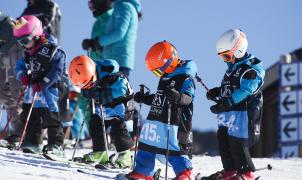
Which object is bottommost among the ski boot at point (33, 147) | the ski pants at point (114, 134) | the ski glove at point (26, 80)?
the ski boot at point (33, 147)

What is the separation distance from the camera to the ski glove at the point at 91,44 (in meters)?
10.7

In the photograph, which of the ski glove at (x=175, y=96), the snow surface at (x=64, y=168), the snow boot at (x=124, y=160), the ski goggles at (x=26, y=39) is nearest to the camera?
the snow surface at (x=64, y=168)

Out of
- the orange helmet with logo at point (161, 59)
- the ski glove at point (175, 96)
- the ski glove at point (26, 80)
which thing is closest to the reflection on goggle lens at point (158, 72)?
the orange helmet with logo at point (161, 59)

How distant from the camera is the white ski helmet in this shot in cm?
821

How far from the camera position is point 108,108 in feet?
30.1

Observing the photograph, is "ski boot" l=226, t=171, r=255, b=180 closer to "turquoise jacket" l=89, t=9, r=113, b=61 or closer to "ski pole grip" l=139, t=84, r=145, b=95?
"ski pole grip" l=139, t=84, r=145, b=95

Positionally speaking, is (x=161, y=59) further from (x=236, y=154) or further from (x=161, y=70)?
(x=236, y=154)

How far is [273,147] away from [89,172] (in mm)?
13837

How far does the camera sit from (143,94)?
816 cm

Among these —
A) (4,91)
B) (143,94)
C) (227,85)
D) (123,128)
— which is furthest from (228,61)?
(4,91)

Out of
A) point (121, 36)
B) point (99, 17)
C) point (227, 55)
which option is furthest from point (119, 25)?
point (227, 55)

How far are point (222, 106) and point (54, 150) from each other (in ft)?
8.82

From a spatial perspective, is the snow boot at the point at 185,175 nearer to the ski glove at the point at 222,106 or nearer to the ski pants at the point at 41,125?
the ski glove at the point at 222,106

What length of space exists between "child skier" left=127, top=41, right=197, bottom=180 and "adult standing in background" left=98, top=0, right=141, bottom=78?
98.0 inches
